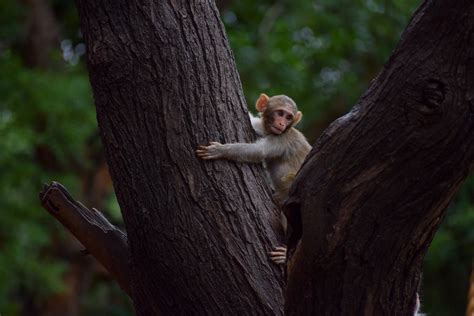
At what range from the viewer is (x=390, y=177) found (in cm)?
366

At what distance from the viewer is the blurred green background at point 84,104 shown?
37.2 ft

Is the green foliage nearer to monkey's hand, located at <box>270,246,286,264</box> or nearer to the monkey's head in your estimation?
the monkey's head

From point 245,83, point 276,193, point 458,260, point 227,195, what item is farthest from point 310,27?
point 227,195

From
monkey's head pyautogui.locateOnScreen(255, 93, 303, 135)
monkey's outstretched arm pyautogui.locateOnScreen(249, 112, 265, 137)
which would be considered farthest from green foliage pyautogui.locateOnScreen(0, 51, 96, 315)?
monkey's head pyautogui.locateOnScreen(255, 93, 303, 135)

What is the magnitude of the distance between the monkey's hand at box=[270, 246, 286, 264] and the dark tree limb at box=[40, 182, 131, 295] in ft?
2.90

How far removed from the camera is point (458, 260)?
1165 cm

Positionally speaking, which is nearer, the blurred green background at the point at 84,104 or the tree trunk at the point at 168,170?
the tree trunk at the point at 168,170

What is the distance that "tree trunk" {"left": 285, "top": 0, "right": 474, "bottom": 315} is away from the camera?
3490mm

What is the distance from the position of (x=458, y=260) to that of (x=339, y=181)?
8.35 m

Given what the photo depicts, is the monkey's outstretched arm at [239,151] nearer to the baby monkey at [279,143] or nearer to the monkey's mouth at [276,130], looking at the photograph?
the baby monkey at [279,143]

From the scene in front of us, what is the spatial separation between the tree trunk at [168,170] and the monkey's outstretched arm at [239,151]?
48 mm

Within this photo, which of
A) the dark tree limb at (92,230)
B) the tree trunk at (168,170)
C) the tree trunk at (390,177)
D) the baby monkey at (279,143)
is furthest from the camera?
the baby monkey at (279,143)

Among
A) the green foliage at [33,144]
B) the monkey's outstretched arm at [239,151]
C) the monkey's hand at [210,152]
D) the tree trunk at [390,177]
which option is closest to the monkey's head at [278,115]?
the monkey's outstretched arm at [239,151]

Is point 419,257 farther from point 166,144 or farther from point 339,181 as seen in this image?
point 166,144
